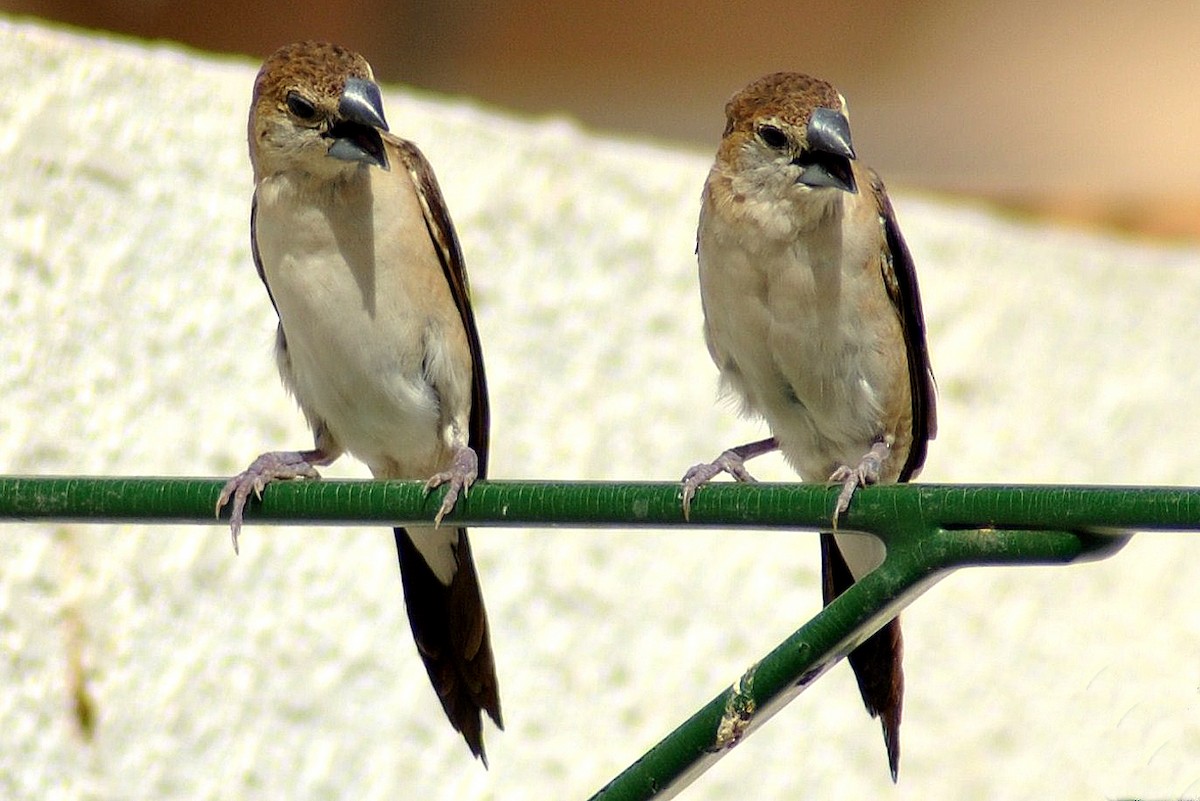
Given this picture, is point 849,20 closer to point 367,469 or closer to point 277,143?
point 367,469

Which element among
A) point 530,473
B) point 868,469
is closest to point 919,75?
point 530,473

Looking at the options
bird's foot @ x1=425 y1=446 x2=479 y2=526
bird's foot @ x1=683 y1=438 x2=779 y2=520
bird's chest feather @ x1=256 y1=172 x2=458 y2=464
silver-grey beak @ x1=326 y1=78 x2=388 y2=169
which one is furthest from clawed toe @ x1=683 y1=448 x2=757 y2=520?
silver-grey beak @ x1=326 y1=78 x2=388 y2=169

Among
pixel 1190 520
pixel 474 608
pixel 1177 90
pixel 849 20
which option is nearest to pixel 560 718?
pixel 474 608

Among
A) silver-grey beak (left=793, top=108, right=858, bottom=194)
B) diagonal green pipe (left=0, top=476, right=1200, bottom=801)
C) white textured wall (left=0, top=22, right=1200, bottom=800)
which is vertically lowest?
white textured wall (left=0, top=22, right=1200, bottom=800)

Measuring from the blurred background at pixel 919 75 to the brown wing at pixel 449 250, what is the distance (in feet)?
6.93

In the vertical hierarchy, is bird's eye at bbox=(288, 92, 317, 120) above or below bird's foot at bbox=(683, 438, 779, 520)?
above

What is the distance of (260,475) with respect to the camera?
2.78m

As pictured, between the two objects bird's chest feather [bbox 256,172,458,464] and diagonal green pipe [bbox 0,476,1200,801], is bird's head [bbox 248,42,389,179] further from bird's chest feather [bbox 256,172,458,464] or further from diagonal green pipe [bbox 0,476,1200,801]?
diagonal green pipe [bbox 0,476,1200,801]

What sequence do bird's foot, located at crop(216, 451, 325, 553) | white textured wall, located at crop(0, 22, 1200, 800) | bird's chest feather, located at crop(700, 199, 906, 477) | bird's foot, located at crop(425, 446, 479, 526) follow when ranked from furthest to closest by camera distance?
white textured wall, located at crop(0, 22, 1200, 800) < bird's chest feather, located at crop(700, 199, 906, 477) < bird's foot, located at crop(216, 451, 325, 553) < bird's foot, located at crop(425, 446, 479, 526)

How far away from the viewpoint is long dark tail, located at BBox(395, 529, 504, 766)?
307 cm

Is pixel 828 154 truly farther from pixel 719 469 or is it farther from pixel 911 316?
pixel 719 469

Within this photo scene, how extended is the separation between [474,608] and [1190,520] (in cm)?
169

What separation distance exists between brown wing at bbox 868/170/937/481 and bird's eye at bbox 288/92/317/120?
1.05 metres

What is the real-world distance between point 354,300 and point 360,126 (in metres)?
0.36
